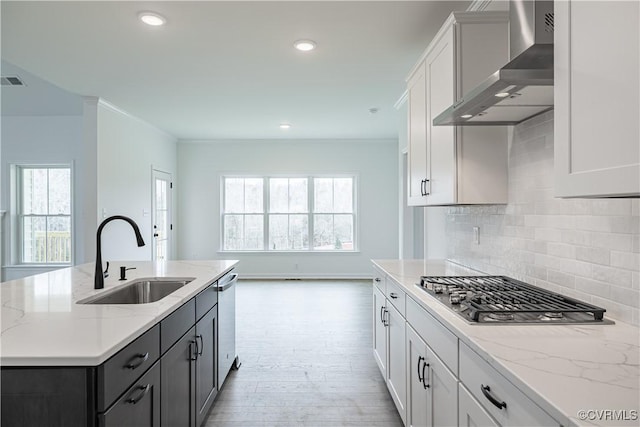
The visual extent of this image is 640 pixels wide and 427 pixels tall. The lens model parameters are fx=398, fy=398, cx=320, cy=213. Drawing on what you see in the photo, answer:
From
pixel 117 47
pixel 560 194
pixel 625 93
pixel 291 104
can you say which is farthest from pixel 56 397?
pixel 291 104

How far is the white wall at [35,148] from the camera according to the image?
6035mm

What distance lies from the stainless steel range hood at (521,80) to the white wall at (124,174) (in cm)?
456

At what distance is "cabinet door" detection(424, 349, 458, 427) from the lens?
146 cm

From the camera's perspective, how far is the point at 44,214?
20.0 feet

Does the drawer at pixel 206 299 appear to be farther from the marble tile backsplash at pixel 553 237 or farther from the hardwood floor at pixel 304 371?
the marble tile backsplash at pixel 553 237

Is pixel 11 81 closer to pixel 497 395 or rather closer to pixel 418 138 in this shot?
pixel 418 138

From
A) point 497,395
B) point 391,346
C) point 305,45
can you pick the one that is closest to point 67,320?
point 497,395

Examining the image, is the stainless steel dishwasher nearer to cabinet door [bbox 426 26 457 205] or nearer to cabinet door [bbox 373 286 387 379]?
cabinet door [bbox 373 286 387 379]

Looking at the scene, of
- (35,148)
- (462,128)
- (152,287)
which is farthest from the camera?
(35,148)

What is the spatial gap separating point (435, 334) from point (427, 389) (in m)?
0.32

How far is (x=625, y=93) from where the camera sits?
37.1 inches

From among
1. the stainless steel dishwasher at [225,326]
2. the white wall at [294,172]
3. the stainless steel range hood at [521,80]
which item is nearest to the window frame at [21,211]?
the white wall at [294,172]

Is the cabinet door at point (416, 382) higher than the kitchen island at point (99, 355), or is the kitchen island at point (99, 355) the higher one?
the kitchen island at point (99, 355)

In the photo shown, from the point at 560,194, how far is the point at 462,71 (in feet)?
3.81
